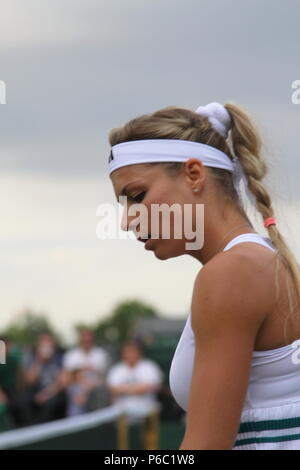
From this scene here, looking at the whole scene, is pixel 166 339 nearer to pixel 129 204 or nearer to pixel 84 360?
pixel 84 360

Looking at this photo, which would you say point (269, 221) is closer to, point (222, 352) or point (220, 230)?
point (220, 230)

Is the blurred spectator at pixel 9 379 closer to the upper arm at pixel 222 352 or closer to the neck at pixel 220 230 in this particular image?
the neck at pixel 220 230

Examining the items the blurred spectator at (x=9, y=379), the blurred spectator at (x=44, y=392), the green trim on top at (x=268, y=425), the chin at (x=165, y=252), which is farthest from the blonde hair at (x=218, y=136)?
the blurred spectator at (x=44, y=392)

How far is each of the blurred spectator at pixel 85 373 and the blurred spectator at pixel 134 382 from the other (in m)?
0.28

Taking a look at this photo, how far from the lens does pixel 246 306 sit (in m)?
2.63

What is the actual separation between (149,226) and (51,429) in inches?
220

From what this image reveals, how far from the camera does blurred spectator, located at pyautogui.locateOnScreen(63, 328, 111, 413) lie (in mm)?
13711

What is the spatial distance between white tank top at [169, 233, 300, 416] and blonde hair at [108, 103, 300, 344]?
10.9 inches

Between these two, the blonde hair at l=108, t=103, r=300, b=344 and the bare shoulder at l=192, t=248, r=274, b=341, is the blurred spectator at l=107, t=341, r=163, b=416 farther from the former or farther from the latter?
the bare shoulder at l=192, t=248, r=274, b=341

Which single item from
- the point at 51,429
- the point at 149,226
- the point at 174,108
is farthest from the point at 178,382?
the point at 51,429

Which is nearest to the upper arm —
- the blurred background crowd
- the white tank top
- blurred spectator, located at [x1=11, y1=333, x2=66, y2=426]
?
the white tank top

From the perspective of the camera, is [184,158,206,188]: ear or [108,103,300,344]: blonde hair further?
[108,103,300,344]: blonde hair

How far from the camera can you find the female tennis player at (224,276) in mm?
2639

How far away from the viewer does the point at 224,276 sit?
266cm
